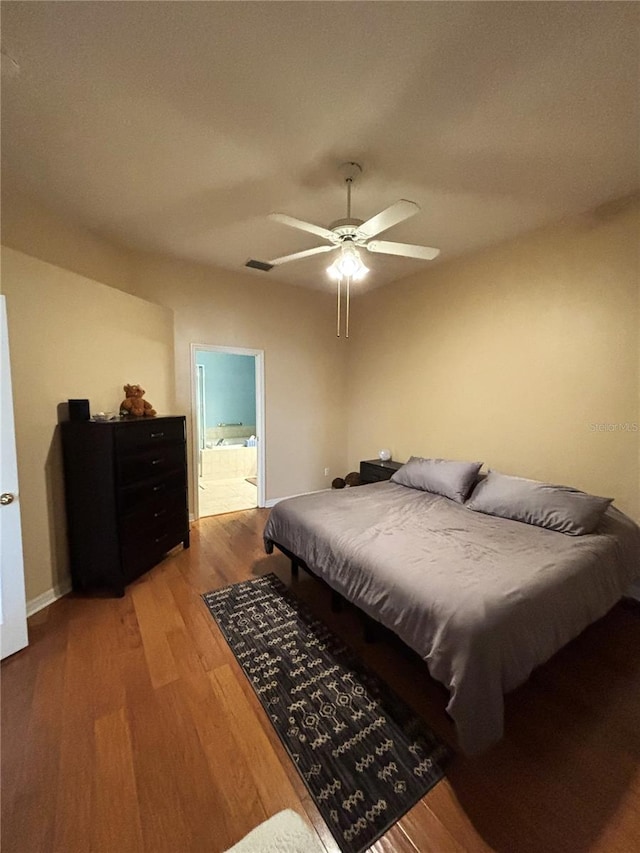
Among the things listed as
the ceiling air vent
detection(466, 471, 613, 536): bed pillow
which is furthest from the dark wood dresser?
detection(466, 471, 613, 536): bed pillow

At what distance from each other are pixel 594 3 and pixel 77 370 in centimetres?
342

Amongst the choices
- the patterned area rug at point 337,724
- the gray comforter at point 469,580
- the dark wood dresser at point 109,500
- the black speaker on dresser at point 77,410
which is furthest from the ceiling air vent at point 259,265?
the patterned area rug at point 337,724

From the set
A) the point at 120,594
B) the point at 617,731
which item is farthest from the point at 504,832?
the point at 120,594

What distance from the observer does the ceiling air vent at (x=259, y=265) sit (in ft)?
11.6

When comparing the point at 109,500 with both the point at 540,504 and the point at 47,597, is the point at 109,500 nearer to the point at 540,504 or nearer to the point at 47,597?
the point at 47,597

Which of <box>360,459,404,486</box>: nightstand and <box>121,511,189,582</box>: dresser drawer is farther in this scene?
<box>360,459,404,486</box>: nightstand

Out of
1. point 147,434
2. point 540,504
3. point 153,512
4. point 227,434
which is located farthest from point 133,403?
point 227,434

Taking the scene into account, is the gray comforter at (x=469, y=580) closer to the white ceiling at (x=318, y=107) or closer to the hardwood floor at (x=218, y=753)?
the hardwood floor at (x=218, y=753)

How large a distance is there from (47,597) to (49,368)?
5.40ft

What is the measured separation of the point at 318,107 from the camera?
1626 mm

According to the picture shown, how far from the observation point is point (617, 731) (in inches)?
58.1

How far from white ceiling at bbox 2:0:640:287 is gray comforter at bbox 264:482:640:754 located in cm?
232

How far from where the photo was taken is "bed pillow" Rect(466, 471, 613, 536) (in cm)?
213

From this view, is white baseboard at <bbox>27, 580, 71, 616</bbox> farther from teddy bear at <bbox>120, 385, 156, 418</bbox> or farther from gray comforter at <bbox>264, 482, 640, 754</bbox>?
gray comforter at <bbox>264, 482, 640, 754</bbox>
